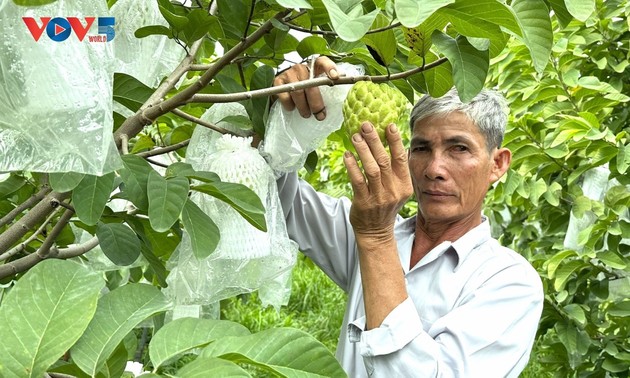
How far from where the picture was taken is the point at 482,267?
5.46 ft

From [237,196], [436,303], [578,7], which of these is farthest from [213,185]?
[436,303]

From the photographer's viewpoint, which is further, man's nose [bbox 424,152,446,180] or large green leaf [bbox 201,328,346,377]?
man's nose [bbox 424,152,446,180]

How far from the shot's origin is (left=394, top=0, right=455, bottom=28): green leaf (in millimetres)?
762

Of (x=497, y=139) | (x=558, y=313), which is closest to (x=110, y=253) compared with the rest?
(x=497, y=139)

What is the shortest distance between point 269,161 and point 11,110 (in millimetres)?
543

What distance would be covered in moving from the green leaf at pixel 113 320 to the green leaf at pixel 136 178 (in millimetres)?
224

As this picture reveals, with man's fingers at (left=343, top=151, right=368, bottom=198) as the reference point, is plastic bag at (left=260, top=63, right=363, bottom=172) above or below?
above

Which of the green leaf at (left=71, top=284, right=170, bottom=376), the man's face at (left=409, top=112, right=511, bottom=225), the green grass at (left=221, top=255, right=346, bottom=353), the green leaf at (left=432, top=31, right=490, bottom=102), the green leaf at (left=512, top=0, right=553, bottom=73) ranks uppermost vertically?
the green leaf at (left=512, top=0, right=553, bottom=73)

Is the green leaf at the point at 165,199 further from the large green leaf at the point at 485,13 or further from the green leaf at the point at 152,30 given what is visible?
the large green leaf at the point at 485,13

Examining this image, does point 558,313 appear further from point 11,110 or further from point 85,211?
point 11,110

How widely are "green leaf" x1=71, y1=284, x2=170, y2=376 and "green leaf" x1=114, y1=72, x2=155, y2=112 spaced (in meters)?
0.42

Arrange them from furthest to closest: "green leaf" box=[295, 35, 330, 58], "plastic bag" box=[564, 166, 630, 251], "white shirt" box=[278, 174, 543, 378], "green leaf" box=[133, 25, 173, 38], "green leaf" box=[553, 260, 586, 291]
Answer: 1. "plastic bag" box=[564, 166, 630, 251]
2. "green leaf" box=[553, 260, 586, 291]
3. "white shirt" box=[278, 174, 543, 378]
4. "green leaf" box=[295, 35, 330, 58]
5. "green leaf" box=[133, 25, 173, 38]

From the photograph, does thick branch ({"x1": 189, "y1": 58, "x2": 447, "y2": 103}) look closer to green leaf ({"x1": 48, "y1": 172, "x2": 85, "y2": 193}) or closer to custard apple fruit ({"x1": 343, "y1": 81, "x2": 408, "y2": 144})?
custard apple fruit ({"x1": 343, "y1": 81, "x2": 408, "y2": 144})

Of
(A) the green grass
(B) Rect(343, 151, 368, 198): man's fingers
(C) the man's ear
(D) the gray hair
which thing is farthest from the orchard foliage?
(A) the green grass
